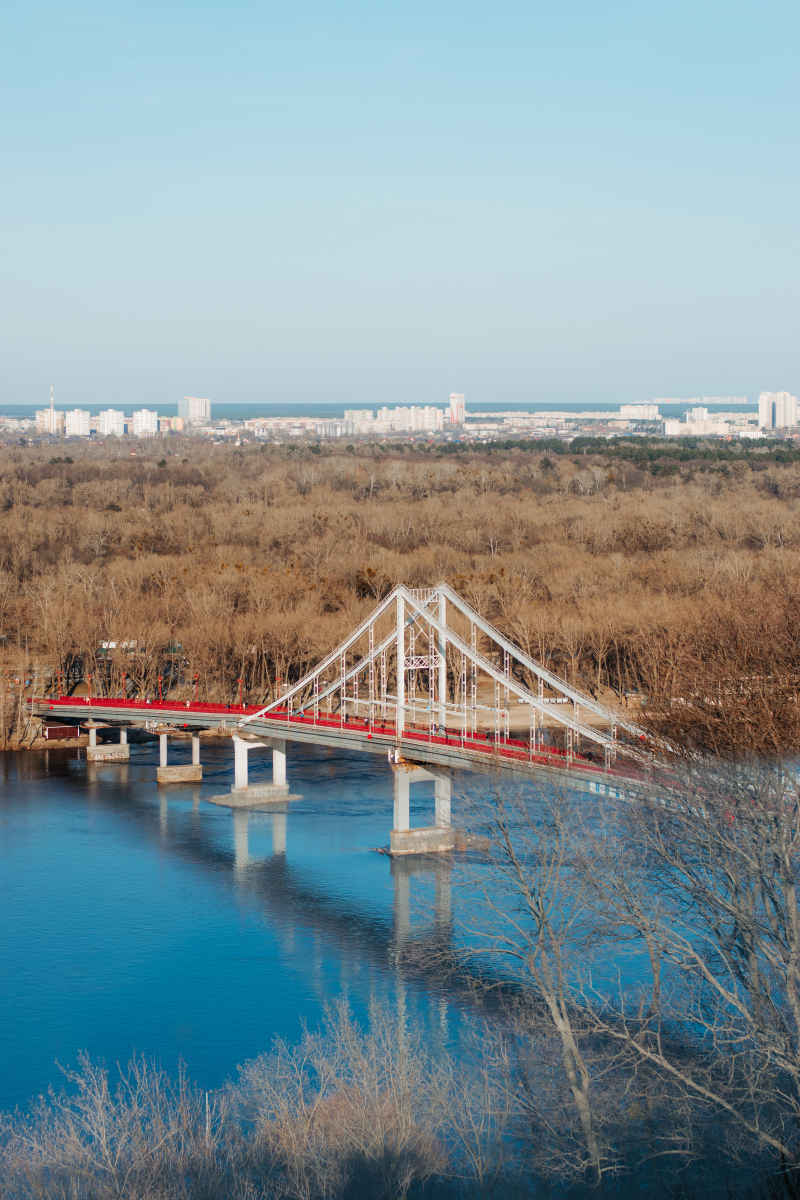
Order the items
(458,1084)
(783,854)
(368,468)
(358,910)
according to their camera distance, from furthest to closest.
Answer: (368,468)
(358,910)
(458,1084)
(783,854)

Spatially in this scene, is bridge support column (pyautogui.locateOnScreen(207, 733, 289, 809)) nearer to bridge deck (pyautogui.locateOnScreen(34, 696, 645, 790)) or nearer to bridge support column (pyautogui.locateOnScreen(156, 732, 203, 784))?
bridge deck (pyautogui.locateOnScreen(34, 696, 645, 790))

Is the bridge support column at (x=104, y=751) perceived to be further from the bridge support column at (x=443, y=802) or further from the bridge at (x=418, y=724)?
the bridge support column at (x=443, y=802)

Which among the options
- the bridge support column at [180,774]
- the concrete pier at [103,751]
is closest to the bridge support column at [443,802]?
the bridge support column at [180,774]

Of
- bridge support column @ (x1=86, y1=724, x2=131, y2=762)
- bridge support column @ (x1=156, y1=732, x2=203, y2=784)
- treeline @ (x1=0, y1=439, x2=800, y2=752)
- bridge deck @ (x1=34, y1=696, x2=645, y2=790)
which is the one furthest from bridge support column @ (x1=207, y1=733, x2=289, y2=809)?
treeline @ (x1=0, y1=439, x2=800, y2=752)

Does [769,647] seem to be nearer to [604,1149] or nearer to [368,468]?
[604,1149]

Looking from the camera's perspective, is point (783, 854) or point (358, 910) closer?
point (783, 854)

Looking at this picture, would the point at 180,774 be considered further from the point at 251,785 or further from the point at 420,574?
the point at 420,574

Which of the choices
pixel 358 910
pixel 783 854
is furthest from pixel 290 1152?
pixel 358 910
